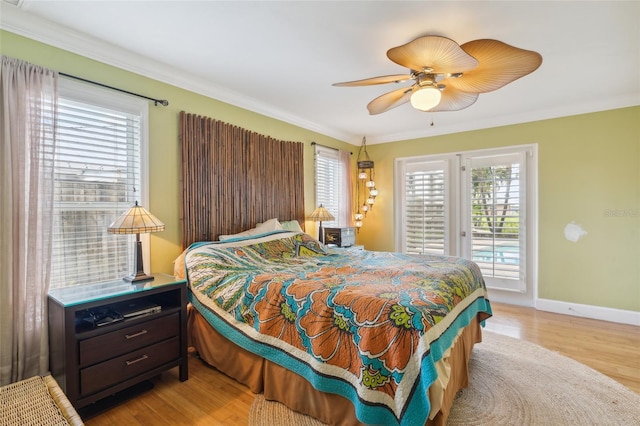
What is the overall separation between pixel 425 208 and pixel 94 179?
418cm

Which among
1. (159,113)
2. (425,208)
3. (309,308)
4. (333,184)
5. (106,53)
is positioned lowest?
(309,308)

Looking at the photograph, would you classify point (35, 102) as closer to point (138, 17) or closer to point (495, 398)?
point (138, 17)

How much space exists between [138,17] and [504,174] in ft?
14.1

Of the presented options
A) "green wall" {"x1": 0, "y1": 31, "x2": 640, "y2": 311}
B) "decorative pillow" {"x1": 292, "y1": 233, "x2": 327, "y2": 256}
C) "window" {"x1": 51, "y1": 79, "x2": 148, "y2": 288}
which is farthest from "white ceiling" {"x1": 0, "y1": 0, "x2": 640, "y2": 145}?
"decorative pillow" {"x1": 292, "y1": 233, "x2": 327, "y2": 256}

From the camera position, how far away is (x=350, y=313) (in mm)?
1622

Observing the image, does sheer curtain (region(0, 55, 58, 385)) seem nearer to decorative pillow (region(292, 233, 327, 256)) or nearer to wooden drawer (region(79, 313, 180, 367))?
wooden drawer (region(79, 313, 180, 367))

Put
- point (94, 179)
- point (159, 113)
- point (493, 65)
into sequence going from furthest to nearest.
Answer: point (159, 113)
point (94, 179)
point (493, 65)

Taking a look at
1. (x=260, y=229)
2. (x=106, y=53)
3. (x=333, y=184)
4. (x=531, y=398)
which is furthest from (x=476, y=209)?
(x=106, y=53)

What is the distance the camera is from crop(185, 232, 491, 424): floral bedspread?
142 cm

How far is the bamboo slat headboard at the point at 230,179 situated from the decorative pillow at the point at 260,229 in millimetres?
105

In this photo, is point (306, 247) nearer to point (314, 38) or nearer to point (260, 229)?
point (260, 229)

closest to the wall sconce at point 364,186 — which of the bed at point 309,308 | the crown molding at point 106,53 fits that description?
the bed at point 309,308

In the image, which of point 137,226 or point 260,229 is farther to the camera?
point 260,229

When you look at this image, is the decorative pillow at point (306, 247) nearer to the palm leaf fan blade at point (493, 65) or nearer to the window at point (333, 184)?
the window at point (333, 184)
